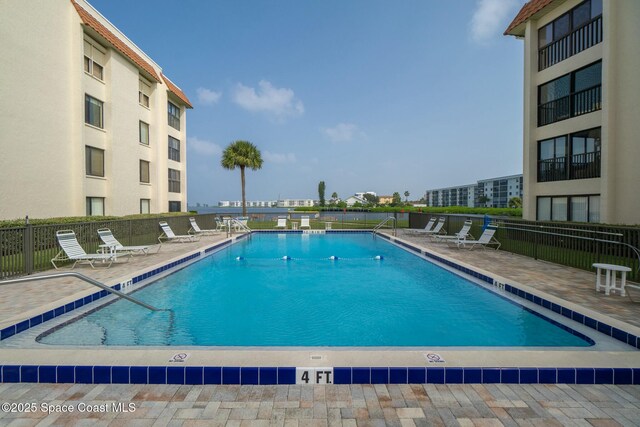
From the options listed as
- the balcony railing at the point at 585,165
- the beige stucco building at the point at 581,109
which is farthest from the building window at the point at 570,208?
the balcony railing at the point at 585,165

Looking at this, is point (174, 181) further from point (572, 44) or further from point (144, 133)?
point (572, 44)

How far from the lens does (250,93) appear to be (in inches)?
1179

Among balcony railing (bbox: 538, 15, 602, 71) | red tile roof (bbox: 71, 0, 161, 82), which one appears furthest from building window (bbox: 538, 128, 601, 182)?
red tile roof (bbox: 71, 0, 161, 82)

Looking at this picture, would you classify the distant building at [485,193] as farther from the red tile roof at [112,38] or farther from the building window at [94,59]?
the building window at [94,59]

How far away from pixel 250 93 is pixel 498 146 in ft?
82.1

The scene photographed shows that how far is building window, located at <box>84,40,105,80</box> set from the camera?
48.8ft

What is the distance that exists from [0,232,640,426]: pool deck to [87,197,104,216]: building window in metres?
13.8

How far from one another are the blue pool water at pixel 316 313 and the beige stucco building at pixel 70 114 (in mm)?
7446

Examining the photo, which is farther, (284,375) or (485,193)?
(485,193)

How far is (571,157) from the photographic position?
13.5 m

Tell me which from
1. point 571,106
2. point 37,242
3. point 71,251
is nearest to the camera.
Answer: point 37,242

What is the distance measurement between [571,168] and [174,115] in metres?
24.1

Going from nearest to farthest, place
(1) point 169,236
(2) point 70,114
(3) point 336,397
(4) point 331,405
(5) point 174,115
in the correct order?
(4) point 331,405 < (3) point 336,397 < (2) point 70,114 < (1) point 169,236 < (5) point 174,115

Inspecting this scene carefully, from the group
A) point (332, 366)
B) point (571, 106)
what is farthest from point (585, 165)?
point (332, 366)
